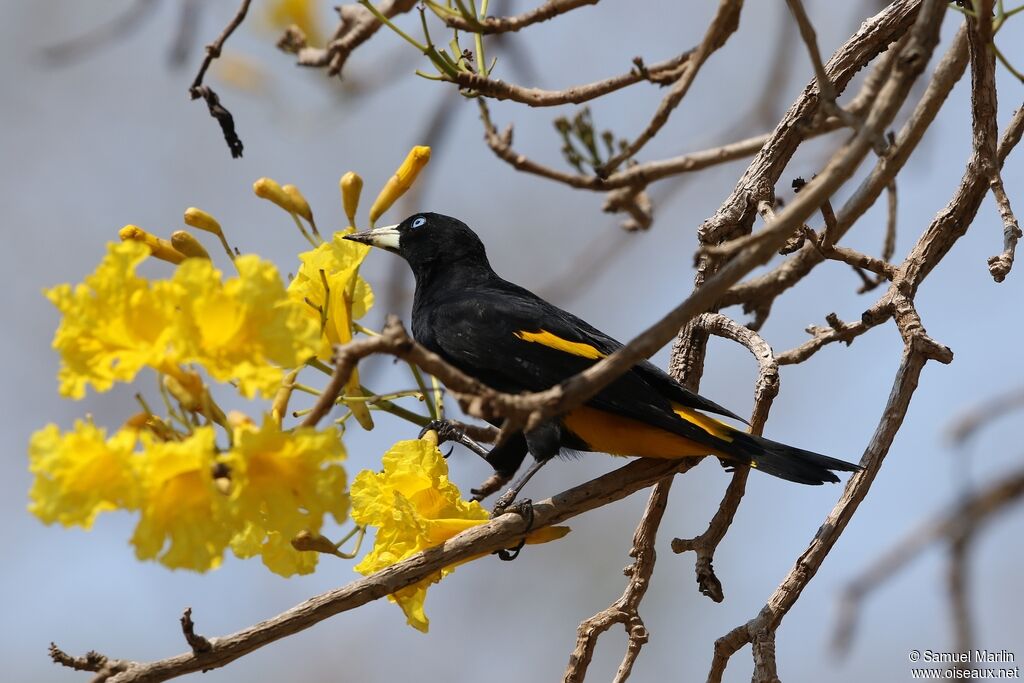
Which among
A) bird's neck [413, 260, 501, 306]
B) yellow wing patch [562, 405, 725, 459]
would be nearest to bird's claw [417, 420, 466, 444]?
yellow wing patch [562, 405, 725, 459]

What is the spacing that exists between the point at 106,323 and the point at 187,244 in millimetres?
499

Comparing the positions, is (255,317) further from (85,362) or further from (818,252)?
(818,252)

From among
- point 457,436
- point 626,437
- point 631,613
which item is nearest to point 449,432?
point 457,436

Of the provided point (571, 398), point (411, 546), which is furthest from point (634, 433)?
point (571, 398)

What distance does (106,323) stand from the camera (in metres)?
1.80

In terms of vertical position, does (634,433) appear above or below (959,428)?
above

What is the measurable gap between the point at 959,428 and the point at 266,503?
1939 mm

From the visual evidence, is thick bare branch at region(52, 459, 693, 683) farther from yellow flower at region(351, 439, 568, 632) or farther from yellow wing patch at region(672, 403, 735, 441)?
yellow wing patch at region(672, 403, 735, 441)

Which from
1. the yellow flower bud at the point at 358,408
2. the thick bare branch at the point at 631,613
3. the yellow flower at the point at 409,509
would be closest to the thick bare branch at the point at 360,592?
the yellow flower at the point at 409,509

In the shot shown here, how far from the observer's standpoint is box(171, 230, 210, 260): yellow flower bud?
2.24 m

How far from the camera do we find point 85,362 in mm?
1815

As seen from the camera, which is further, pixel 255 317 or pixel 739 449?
pixel 739 449

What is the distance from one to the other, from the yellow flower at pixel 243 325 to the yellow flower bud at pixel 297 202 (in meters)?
0.81

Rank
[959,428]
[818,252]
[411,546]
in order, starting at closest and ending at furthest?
[411,546] < [959,428] < [818,252]
